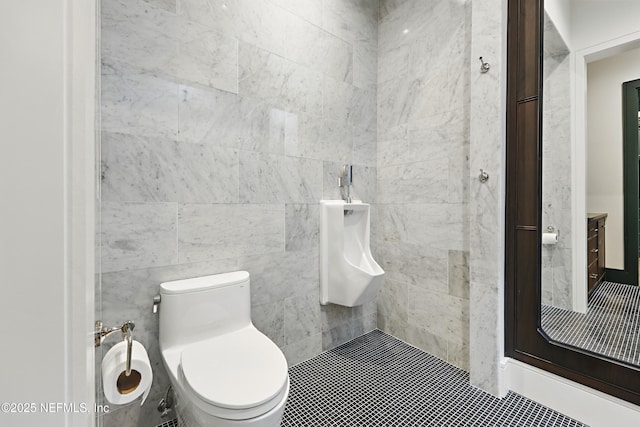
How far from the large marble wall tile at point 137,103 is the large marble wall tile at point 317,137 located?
0.69m

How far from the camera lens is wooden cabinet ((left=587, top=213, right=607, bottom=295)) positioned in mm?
1409

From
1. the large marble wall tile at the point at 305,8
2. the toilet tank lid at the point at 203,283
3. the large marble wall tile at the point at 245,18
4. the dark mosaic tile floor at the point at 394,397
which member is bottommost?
the dark mosaic tile floor at the point at 394,397

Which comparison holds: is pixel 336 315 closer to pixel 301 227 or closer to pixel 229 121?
pixel 301 227

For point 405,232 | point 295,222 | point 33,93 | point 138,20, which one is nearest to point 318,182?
point 295,222

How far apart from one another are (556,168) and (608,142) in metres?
0.22

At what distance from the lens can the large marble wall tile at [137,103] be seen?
4.19 feet

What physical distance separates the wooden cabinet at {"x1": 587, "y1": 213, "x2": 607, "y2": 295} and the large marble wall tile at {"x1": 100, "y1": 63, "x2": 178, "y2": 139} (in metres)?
2.09

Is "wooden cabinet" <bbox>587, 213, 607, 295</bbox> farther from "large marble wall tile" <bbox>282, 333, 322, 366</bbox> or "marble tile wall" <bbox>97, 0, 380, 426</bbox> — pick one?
"large marble wall tile" <bbox>282, 333, 322, 366</bbox>

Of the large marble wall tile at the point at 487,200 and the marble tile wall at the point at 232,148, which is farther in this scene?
the large marble wall tile at the point at 487,200

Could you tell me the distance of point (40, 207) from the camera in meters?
0.31

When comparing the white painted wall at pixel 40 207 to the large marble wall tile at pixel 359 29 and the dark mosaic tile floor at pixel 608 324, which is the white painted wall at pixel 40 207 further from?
the large marble wall tile at pixel 359 29

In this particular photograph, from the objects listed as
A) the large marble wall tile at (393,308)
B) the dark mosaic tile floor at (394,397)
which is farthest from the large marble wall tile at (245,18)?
the dark mosaic tile floor at (394,397)

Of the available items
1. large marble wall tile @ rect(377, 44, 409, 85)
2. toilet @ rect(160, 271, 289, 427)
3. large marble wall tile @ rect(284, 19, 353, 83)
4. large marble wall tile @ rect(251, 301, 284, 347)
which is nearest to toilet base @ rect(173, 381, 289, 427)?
toilet @ rect(160, 271, 289, 427)

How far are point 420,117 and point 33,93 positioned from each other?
2161 millimetres
